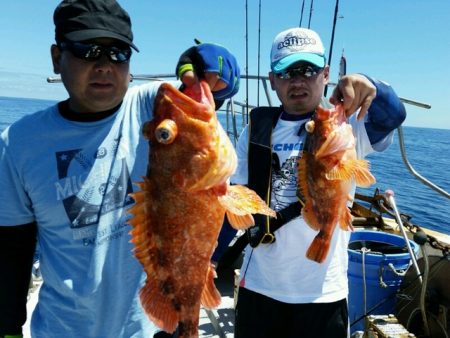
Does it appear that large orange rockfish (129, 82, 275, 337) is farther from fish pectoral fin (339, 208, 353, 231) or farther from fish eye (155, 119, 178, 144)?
fish pectoral fin (339, 208, 353, 231)

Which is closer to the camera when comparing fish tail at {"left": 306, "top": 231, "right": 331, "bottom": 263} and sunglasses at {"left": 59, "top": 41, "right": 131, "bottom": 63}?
sunglasses at {"left": 59, "top": 41, "right": 131, "bottom": 63}

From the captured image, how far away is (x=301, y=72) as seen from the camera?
311cm

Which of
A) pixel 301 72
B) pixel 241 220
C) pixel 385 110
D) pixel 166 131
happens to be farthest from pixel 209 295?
pixel 301 72

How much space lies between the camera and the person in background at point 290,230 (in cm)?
296

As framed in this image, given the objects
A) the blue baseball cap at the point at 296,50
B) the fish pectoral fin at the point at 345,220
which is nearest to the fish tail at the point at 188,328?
the fish pectoral fin at the point at 345,220

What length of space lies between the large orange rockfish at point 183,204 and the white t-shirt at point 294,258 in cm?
135

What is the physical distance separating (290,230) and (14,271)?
1889mm

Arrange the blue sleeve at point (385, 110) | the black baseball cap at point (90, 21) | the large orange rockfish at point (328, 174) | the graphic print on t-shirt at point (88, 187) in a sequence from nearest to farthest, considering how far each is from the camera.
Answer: the black baseball cap at point (90, 21) → the graphic print on t-shirt at point (88, 187) → the large orange rockfish at point (328, 174) → the blue sleeve at point (385, 110)

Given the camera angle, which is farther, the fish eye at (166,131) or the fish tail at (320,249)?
the fish tail at (320,249)

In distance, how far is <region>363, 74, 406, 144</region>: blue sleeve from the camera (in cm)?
260

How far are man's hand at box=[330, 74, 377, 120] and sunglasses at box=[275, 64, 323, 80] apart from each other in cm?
70

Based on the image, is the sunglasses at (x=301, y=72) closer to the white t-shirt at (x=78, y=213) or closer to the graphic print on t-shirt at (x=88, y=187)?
the white t-shirt at (x=78, y=213)

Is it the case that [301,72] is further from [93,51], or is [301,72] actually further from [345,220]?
[93,51]

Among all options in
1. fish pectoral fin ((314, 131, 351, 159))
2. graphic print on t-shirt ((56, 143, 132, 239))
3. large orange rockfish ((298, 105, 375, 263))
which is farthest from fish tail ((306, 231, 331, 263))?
graphic print on t-shirt ((56, 143, 132, 239))
